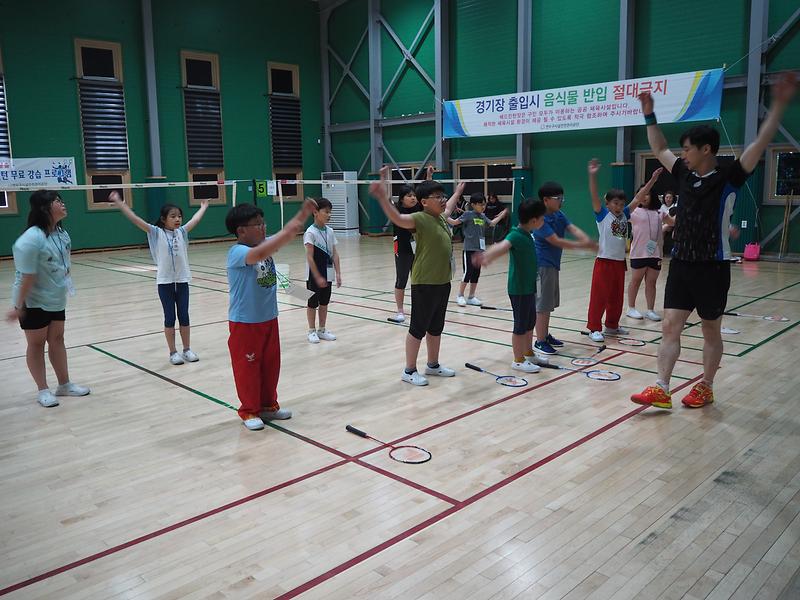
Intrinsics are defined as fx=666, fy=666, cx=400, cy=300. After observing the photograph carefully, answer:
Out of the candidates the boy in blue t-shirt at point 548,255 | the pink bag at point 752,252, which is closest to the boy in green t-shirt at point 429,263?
the boy in blue t-shirt at point 548,255

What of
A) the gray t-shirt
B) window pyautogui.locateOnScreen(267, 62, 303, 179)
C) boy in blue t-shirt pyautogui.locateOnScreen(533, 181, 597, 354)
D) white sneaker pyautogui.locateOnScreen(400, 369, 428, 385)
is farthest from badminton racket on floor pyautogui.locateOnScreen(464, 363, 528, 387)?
window pyautogui.locateOnScreen(267, 62, 303, 179)

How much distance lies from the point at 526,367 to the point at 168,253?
135 inches

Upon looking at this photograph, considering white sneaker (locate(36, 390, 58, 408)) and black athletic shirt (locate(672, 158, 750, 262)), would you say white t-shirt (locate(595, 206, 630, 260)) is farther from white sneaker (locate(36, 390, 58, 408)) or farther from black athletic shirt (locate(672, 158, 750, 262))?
white sneaker (locate(36, 390, 58, 408))

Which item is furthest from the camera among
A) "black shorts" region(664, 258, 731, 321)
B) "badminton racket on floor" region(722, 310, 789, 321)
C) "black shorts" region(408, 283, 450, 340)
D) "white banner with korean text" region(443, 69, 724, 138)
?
"white banner with korean text" region(443, 69, 724, 138)

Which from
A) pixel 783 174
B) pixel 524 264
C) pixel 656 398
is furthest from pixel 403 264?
pixel 783 174

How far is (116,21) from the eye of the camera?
18562 millimetres

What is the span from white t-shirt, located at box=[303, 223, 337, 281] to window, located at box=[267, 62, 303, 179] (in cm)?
1594

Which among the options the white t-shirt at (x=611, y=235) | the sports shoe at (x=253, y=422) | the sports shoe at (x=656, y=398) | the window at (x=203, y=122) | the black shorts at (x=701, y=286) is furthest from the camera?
the window at (x=203, y=122)

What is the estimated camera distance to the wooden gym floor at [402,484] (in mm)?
2850

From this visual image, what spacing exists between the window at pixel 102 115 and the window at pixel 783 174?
1624 centimetres

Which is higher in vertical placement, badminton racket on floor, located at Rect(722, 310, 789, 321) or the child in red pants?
the child in red pants

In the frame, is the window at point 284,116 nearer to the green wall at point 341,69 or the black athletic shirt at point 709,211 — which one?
the green wall at point 341,69

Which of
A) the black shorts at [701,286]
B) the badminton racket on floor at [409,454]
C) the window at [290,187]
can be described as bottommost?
the badminton racket on floor at [409,454]

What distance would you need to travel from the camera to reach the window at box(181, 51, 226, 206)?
790 inches
